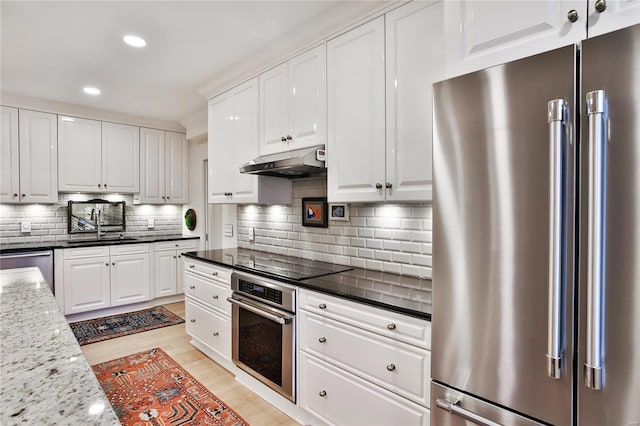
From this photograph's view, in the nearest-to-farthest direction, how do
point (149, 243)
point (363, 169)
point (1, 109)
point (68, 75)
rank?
point (363, 169), point (68, 75), point (1, 109), point (149, 243)

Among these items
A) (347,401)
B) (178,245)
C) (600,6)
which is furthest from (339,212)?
(178,245)

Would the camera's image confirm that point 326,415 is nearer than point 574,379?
No

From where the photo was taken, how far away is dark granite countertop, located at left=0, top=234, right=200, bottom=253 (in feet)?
12.2

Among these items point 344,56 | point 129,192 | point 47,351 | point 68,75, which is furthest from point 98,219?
point 47,351

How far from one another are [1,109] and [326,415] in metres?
4.58

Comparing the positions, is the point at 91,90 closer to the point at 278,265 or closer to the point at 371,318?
the point at 278,265

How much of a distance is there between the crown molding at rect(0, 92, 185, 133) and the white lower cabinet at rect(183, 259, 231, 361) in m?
2.57

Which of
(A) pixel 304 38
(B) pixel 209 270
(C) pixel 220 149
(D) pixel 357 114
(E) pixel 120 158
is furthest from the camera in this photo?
(E) pixel 120 158

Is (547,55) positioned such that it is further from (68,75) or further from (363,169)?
(68,75)

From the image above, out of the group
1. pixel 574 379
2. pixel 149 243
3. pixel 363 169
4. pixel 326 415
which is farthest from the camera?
pixel 149 243

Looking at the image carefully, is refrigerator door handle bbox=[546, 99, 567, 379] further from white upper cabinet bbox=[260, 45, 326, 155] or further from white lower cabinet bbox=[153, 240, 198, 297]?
white lower cabinet bbox=[153, 240, 198, 297]

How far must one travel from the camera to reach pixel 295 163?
225 cm

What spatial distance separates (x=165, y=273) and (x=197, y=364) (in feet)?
7.06

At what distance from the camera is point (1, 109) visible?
3789 millimetres
